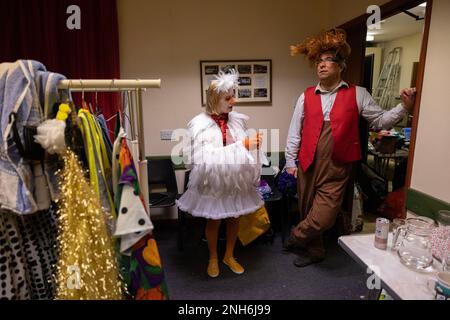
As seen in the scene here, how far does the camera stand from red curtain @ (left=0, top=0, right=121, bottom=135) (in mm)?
2436

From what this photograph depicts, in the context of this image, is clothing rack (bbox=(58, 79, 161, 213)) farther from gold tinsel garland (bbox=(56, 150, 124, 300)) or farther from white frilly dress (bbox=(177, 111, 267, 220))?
white frilly dress (bbox=(177, 111, 267, 220))

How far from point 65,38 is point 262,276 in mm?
2492

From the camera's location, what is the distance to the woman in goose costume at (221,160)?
2006 millimetres

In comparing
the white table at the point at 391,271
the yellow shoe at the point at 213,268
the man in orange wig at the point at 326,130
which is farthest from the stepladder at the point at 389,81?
the white table at the point at 391,271

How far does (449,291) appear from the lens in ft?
3.19

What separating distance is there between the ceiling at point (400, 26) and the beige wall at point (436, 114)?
1882 mm

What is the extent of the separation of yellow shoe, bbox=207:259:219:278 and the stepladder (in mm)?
4180

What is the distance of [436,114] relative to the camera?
1.64 m

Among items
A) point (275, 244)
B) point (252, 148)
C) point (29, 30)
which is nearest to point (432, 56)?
point (252, 148)

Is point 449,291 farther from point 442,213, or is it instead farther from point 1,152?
point 1,152

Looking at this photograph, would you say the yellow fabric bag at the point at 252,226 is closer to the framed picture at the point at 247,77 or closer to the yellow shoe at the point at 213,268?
the yellow shoe at the point at 213,268

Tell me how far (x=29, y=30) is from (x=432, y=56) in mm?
2857

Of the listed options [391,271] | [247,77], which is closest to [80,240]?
[391,271]

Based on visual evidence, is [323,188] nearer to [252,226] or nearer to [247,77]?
[252,226]
